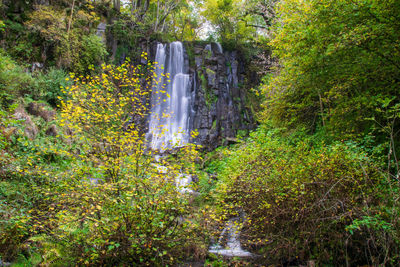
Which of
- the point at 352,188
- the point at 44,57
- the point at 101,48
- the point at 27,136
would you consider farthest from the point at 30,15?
the point at 352,188

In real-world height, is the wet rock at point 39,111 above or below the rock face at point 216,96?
below

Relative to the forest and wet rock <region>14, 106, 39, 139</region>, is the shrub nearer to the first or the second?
the forest

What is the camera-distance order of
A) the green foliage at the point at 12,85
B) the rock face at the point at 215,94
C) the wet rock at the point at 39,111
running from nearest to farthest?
the green foliage at the point at 12,85 → the wet rock at the point at 39,111 → the rock face at the point at 215,94

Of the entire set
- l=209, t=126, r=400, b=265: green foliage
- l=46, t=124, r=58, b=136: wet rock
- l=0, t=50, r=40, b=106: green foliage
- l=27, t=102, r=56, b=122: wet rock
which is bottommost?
l=209, t=126, r=400, b=265: green foliage

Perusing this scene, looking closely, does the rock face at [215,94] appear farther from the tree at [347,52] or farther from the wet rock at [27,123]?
Result: the tree at [347,52]

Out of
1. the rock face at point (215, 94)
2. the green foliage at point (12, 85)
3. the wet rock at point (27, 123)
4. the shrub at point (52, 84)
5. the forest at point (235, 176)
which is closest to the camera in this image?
the forest at point (235, 176)

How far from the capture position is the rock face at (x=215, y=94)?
1739 cm

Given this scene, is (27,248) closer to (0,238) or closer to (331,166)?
(0,238)

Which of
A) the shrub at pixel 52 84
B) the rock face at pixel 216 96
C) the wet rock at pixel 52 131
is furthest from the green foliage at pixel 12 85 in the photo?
the rock face at pixel 216 96

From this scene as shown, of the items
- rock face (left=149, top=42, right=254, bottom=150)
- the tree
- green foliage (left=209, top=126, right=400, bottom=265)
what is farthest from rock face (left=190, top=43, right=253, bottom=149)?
green foliage (left=209, top=126, right=400, bottom=265)

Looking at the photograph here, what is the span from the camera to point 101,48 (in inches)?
528

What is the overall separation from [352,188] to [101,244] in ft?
14.5

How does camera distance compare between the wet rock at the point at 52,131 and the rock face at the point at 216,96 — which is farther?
the rock face at the point at 216,96

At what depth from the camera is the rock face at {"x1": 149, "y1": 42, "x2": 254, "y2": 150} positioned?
57.1ft
